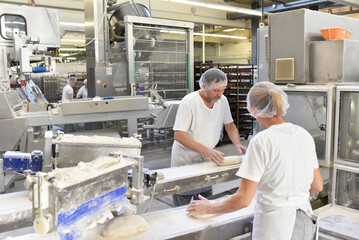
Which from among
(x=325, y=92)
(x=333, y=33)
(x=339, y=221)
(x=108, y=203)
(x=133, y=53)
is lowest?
(x=339, y=221)

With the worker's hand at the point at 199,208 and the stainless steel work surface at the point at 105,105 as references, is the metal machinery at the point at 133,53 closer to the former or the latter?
the stainless steel work surface at the point at 105,105

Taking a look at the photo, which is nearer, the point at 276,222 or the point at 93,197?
the point at 93,197

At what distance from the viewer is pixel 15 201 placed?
153 centimetres

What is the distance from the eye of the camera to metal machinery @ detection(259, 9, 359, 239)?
221 cm

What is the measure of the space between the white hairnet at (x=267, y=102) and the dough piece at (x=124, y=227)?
2.41 feet

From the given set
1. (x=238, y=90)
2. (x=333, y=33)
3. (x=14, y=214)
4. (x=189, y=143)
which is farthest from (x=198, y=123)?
(x=238, y=90)

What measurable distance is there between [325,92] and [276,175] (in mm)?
1019

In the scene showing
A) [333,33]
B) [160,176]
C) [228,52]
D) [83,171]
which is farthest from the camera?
[228,52]

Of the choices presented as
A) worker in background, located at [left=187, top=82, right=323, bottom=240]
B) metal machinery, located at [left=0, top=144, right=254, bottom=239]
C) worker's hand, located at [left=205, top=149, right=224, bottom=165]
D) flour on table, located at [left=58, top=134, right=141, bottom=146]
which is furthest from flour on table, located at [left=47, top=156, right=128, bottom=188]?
worker's hand, located at [left=205, top=149, right=224, bottom=165]

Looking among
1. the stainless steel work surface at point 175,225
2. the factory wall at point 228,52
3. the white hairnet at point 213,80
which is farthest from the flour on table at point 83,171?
the factory wall at point 228,52

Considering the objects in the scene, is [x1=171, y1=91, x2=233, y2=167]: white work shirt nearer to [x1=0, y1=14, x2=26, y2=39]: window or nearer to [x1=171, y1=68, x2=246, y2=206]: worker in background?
[x1=171, y1=68, x2=246, y2=206]: worker in background

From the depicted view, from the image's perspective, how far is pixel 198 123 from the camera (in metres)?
2.55

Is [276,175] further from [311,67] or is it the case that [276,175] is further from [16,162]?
[311,67]

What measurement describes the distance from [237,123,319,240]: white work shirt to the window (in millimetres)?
4038
